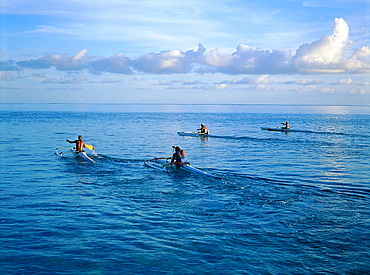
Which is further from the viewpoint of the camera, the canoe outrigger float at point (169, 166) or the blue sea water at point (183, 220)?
the canoe outrigger float at point (169, 166)

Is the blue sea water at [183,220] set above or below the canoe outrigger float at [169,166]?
below

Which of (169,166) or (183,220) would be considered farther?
(169,166)

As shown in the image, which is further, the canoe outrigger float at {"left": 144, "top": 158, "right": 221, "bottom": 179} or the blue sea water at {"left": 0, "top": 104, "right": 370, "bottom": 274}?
the canoe outrigger float at {"left": 144, "top": 158, "right": 221, "bottom": 179}

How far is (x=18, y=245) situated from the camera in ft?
44.7

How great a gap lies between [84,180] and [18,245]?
37.3 feet

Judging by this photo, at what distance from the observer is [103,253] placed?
1300 cm

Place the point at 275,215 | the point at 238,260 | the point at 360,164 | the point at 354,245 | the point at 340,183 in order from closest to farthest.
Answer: the point at 238,260 → the point at 354,245 → the point at 275,215 → the point at 340,183 → the point at 360,164

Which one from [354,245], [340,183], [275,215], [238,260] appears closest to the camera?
[238,260]

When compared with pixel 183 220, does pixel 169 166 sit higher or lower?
higher

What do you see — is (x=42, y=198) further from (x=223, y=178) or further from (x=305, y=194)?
(x=305, y=194)

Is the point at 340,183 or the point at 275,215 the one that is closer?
the point at 275,215

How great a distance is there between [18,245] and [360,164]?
28580mm

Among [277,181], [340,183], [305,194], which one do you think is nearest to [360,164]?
[340,183]

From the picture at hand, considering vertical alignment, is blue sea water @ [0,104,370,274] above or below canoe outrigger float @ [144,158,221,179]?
below
